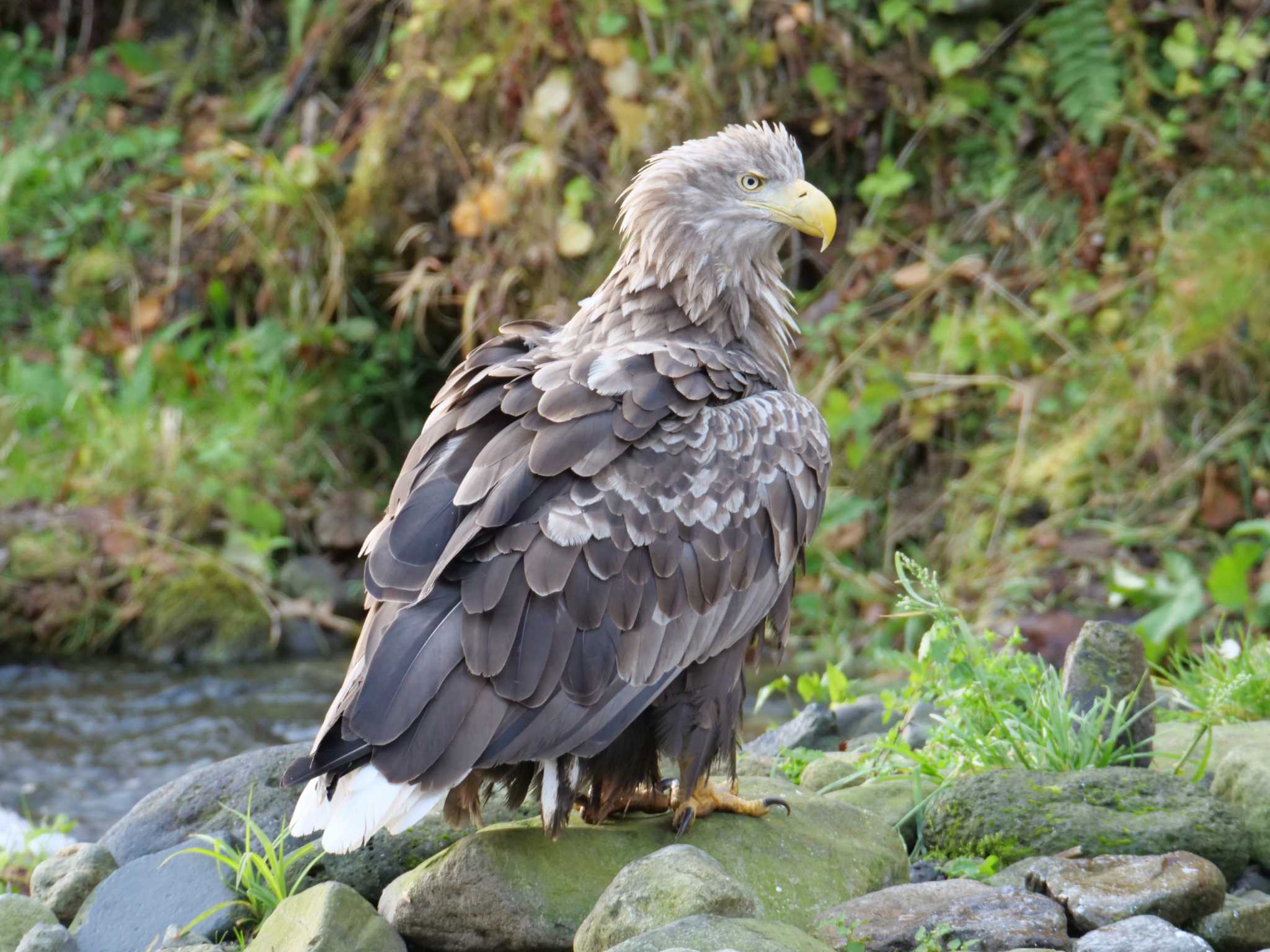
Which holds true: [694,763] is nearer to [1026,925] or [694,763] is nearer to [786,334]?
[1026,925]

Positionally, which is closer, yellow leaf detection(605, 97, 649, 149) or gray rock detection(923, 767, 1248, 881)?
gray rock detection(923, 767, 1248, 881)

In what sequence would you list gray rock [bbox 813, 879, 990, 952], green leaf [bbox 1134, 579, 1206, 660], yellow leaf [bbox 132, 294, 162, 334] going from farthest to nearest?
yellow leaf [bbox 132, 294, 162, 334] → green leaf [bbox 1134, 579, 1206, 660] → gray rock [bbox 813, 879, 990, 952]

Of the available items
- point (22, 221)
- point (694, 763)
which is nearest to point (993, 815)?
point (694, 763)

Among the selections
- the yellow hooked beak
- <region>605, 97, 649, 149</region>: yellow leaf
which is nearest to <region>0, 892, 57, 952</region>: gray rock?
the yellow hooked beak

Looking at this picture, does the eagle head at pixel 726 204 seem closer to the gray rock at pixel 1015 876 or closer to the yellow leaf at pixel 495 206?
the gray rock at pixel 1015 876

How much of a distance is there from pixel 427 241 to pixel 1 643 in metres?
3.28

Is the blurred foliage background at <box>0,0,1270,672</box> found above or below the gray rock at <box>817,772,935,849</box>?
above

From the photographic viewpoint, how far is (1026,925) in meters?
3.09

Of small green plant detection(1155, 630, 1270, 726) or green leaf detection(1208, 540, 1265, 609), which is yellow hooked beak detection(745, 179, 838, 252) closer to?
small green plant detection(1155, 630, 1270, 726)

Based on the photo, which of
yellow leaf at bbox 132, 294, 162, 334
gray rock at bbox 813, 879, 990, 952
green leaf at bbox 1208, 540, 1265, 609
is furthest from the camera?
yellow leaf at bbox 132, 294, 162, 334

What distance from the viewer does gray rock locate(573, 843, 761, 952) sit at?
9.89 ft

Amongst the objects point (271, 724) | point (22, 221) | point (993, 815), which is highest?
point (22, 221)

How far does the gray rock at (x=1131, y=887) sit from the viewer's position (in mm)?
3135

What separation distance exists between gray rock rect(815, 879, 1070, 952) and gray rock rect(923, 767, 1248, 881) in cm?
32
